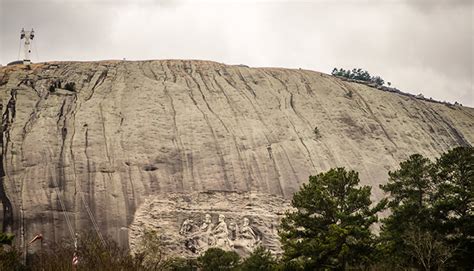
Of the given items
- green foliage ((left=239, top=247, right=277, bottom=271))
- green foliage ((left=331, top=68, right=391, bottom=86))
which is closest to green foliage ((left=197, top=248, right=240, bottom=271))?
green foliage ((left=239, top=247, right=277, bottom=271))

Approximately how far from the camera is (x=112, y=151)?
174 ft

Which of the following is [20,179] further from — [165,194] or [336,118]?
[336,118]

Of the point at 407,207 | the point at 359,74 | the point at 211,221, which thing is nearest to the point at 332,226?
the point at 407,207

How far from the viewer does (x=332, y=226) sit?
112 ft

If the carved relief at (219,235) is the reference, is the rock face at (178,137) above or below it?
above

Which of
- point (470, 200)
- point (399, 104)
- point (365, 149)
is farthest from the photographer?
point (399, 104)

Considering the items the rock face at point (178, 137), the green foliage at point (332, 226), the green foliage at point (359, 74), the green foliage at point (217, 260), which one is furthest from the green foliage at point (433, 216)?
the green foliage at point (359, 74)

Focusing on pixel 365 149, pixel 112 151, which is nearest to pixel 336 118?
pixel 365 149

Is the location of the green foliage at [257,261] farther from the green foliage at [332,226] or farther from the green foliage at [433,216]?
the green foliage at [433,216]

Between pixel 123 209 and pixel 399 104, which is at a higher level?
pixel 399 104

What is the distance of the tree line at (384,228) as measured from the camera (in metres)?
34.6

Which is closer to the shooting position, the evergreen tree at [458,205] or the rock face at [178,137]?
the evergreen tree at [458,205]

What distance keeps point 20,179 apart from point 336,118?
29.9 metres

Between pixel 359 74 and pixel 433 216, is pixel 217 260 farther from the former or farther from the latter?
pixel 359 74
